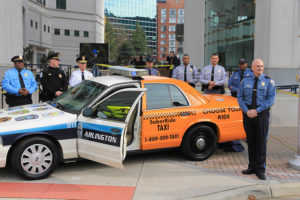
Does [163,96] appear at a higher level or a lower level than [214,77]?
lower

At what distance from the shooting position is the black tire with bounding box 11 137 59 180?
4953mm

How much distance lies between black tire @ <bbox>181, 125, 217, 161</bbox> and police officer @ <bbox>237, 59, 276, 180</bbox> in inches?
36.6

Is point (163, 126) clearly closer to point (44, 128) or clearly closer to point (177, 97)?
point (177, 97)

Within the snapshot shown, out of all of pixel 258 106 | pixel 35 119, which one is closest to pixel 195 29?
pixel 258 106

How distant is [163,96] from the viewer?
20.0 feet

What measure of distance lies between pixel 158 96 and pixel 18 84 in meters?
3.05

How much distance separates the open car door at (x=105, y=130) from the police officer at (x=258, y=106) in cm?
171

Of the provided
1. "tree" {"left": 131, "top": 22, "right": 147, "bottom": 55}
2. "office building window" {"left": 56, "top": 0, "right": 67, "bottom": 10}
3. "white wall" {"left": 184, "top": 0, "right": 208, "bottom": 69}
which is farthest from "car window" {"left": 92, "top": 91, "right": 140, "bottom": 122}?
"tree" {"left": 131, "top": 22, "right": 147, "bottom": 55}

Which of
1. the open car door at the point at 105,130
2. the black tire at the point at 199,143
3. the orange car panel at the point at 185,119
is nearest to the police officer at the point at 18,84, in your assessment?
the open car door at the point at 105,130

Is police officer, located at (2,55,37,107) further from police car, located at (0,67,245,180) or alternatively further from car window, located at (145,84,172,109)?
car window, located at (145,84,172,109)

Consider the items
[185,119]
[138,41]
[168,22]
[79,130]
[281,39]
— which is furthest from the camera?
[168,22]

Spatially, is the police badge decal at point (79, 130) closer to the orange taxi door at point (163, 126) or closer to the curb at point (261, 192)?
the orange taxi door at point (163, 126)

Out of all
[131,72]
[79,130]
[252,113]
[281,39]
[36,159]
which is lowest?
[36,159]

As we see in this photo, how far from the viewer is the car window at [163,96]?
5980mm
